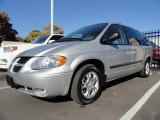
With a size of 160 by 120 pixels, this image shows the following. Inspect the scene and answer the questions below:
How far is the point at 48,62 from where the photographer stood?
12.3ft

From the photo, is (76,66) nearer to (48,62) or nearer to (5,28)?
(48,62)

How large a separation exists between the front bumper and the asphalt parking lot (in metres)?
0.36

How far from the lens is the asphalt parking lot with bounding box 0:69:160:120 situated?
3582 millimetres

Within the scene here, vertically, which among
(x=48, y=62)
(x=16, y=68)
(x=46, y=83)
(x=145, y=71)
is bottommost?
(x=145, y=71)

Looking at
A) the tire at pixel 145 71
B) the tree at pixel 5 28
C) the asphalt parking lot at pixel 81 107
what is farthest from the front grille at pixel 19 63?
the tree at pixel 5 28

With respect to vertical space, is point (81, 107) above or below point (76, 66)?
below

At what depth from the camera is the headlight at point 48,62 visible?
373 centimetres

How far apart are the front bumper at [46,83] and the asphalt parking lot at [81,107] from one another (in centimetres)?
36

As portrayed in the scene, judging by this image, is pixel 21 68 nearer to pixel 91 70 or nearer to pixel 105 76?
pixel 91 70

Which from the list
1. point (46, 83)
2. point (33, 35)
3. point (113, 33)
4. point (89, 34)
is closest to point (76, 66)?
point (46, 83)

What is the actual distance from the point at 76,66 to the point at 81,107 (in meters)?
0.77

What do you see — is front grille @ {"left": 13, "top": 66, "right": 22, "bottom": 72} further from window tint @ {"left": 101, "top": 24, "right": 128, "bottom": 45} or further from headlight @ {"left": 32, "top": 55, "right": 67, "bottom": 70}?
window tint @ {"left": 101, "top": 24, "right": 128, "bottom": 45}

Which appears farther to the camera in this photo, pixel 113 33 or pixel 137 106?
pixel 113 33

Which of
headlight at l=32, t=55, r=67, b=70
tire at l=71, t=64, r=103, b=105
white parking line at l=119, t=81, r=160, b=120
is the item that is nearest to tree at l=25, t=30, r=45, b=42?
white parking line at l=119, t=81, r=160, b=120
